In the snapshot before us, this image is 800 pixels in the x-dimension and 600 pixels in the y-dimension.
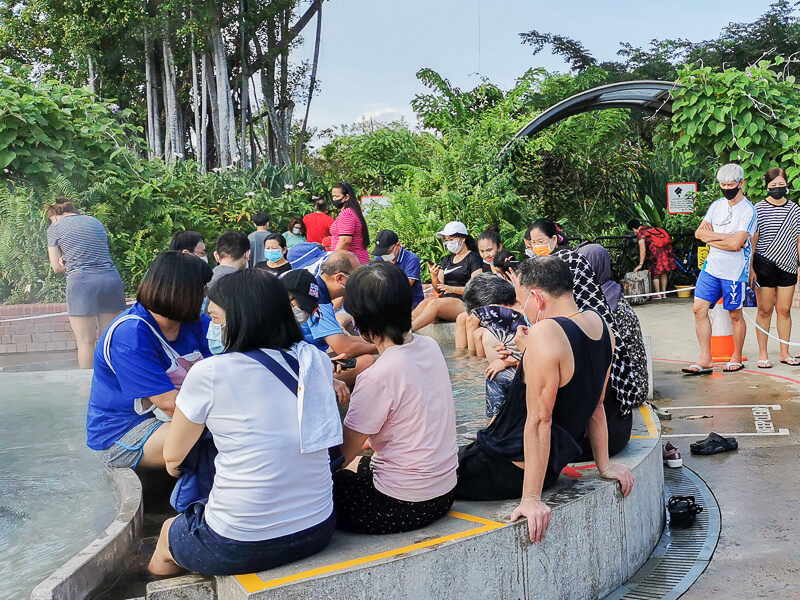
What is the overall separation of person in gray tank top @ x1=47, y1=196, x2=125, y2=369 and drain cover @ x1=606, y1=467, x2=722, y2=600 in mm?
5598

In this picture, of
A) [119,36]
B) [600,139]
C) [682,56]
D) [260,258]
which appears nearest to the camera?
[260,258]

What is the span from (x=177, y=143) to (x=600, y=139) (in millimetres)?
16829

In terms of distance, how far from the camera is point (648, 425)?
4586mm

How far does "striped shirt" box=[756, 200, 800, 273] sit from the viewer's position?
308 inches

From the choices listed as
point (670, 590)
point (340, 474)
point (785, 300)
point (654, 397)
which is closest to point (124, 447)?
point (340, 474)

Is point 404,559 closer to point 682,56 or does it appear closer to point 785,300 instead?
point 785,300

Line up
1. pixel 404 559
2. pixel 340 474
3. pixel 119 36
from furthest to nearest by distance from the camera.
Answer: pixel 119 36 < pixel 340 474 < pixel 404 559

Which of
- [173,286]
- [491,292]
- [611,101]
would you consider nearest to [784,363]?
[491,292]

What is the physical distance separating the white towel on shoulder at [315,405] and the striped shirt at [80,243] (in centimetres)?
567

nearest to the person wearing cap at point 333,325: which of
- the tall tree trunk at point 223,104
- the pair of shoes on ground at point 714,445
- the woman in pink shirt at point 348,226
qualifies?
the pair of shoes on ground at point 714,445

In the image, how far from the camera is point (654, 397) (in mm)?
7008

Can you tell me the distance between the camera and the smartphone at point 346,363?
533cm

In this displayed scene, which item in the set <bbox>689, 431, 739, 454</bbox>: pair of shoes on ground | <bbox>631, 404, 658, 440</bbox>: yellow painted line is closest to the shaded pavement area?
<bbox>689, 431, 739, 454</bbox>: pair of shoes on ground

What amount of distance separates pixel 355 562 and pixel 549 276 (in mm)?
1407
